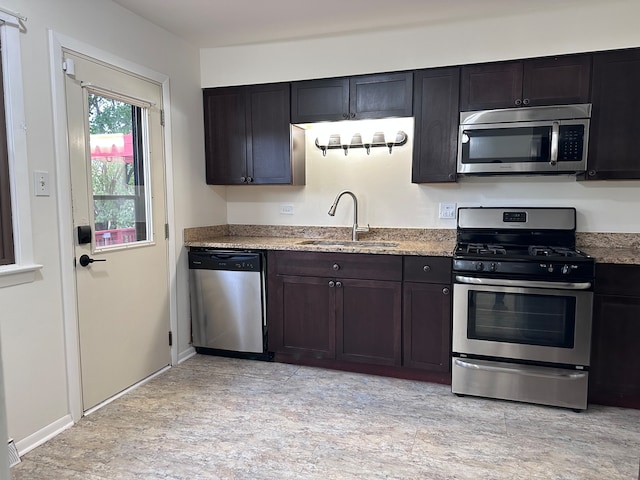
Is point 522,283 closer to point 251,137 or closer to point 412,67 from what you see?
point 412,67

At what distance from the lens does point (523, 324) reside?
2596 millimetres

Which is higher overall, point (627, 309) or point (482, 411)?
point (627, 309)

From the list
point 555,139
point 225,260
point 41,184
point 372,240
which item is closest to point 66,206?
point 41,184

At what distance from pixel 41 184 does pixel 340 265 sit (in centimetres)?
183

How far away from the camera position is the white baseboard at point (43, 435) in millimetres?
2125

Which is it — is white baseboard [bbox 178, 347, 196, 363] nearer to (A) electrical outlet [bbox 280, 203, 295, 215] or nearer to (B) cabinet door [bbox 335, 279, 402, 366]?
(B) cabinet door [bbox 335, 279, 402, 366]

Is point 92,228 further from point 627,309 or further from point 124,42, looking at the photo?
point 627,309

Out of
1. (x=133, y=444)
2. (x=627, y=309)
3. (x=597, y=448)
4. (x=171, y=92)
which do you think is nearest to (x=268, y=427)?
(x=133, y=444)

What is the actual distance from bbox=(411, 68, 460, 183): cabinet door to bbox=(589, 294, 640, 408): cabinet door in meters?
1.24

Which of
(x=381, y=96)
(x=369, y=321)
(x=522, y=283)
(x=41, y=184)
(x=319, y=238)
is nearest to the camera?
(x=41, y=184)

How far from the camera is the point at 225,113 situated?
3.50 metres

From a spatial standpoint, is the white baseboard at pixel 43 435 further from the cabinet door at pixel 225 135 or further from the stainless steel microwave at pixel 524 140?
the stainless steel microwave at pixel 524 140

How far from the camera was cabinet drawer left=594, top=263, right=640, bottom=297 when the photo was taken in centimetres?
243

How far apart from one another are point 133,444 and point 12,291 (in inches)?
38.3
